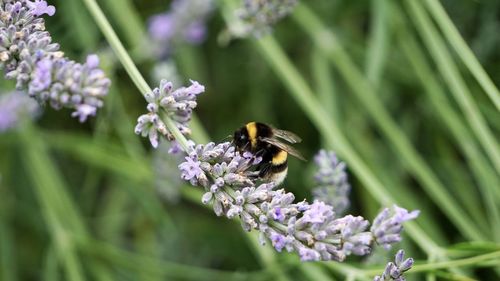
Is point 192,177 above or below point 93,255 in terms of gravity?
below

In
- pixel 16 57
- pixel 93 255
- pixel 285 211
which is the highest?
pixel 93 255

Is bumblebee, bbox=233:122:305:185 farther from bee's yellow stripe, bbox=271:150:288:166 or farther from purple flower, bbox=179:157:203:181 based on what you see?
purple flower, bbox=179:157:203:181

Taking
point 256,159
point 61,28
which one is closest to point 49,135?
point 61,28

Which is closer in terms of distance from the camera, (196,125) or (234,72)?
(196,125)

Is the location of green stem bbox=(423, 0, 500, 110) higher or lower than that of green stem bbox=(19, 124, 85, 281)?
lower

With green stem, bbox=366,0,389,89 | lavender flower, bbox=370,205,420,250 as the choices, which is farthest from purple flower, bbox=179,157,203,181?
green stem, bbox=366,0,389,89

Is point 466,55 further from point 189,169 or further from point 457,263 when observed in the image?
point 189,169

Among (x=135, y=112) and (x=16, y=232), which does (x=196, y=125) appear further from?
(x=16, y=232)
